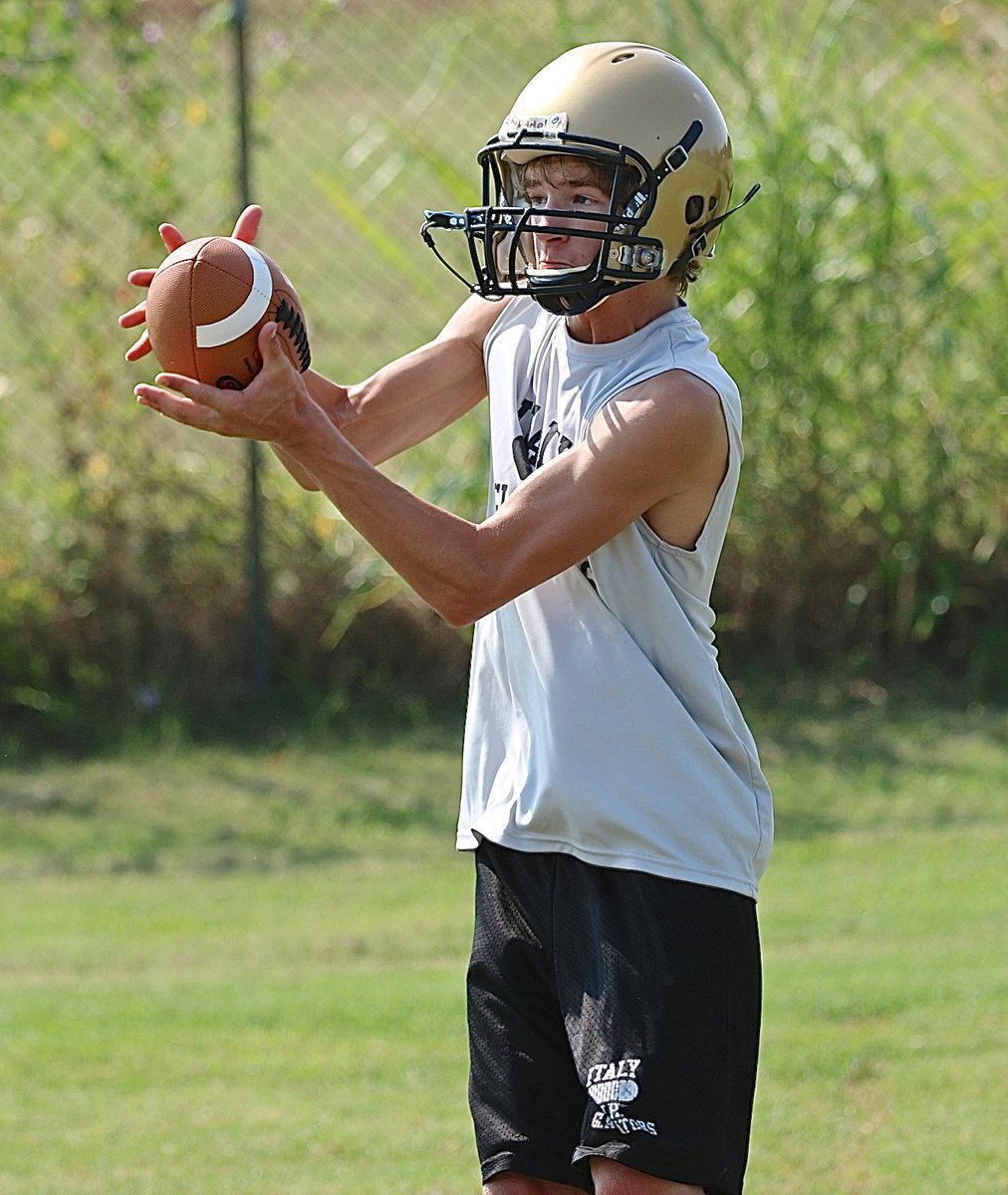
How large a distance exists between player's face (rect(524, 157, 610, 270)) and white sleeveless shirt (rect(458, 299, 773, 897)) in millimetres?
181

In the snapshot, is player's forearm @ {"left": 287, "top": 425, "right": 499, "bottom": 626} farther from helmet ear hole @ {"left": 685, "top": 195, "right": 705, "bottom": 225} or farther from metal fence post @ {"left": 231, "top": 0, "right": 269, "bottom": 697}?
metal fence post @ {"left": 231, "top": 0, "right": 269, "bottom": 697}

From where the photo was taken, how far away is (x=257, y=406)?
266 cm

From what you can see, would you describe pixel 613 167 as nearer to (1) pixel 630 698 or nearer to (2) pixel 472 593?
(2) pixel 472 593

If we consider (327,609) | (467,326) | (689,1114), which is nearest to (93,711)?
(327,609)

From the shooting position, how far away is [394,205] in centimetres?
874

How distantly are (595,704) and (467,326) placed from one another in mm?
853

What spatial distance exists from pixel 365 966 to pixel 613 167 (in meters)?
3.45

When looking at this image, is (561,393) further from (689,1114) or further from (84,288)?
(84,288)

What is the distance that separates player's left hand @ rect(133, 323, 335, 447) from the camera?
2643mm

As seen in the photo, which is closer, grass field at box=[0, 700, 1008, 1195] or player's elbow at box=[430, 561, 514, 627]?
player's elbow at box=[430, 561, 514, 627]

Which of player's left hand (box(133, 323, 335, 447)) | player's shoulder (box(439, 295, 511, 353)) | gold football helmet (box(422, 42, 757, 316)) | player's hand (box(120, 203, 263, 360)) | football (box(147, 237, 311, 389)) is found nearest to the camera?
player's left hand (box(133, 323, 335, 447))

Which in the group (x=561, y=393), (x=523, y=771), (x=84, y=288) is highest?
(x=84, y=288)

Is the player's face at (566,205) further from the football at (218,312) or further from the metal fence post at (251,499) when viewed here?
the metal fence post at (251,499)

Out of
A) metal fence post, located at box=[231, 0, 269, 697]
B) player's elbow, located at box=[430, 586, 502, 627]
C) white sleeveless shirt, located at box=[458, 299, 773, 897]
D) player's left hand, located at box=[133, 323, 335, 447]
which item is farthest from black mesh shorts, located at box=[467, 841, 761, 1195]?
metal fence post, located at box=[231, 0, 269, 697]
